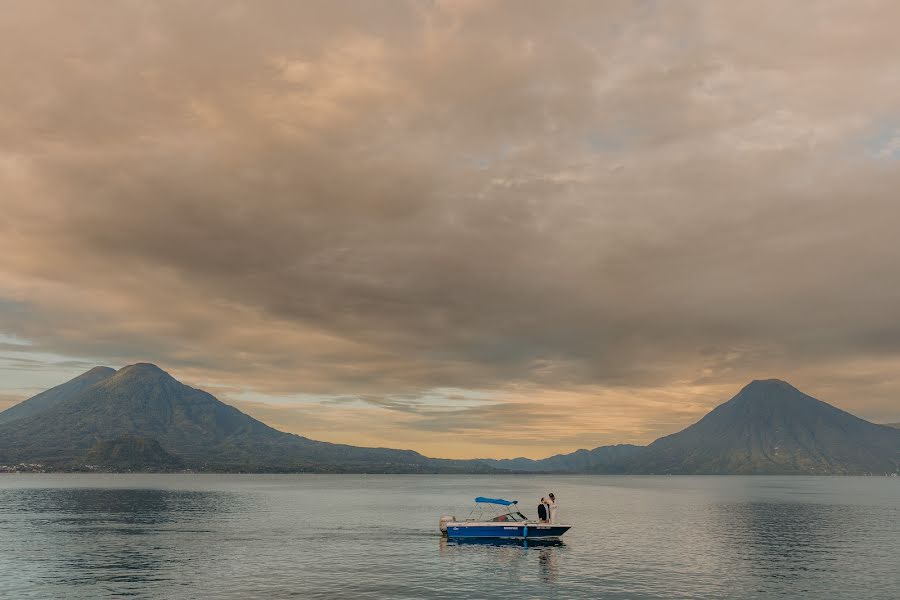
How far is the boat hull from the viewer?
317 ft

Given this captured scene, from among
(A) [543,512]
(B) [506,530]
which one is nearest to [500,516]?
(B) [506,530]

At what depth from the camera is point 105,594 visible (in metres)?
61.5

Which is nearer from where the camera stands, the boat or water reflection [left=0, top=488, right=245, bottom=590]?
water reflection [left=0, top=488, right=245, bottom=590]

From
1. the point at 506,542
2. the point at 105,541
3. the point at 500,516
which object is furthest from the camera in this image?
the point at 105,541

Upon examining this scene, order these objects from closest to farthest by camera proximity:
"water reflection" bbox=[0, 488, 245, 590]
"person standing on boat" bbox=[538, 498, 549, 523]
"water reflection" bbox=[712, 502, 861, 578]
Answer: "water reflection" bbox=[0, 488, 245, 590] < "water reflection" bbox=[712, 502, 861, 578] < "person standing on boat" bbox=[538, 498, 549, 523]

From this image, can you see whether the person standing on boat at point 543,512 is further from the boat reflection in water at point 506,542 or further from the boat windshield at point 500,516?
the boat reflection in water at point 506,542

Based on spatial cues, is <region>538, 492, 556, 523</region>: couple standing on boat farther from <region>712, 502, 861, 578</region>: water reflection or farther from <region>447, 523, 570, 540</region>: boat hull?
<region>712, 502, 861, 578</region>: water reflection

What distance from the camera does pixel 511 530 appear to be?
9712cm

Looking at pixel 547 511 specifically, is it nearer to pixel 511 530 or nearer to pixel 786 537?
pixel 511 530

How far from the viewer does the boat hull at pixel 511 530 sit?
96.5 m

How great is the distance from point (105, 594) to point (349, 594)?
23775 millimetres

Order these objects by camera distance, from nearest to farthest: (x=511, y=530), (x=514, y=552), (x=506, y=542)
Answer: (x=514, y=552) → (x=511, y=530) → (x=506, y=542)

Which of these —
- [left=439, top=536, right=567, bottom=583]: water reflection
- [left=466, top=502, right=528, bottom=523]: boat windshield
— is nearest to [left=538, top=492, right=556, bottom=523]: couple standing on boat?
[left=466, top=502, right=528, bottom=523]: boat windshield

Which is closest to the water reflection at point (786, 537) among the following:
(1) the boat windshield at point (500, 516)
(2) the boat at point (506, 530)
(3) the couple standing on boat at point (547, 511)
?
(2) the boat at point (506, 530)
